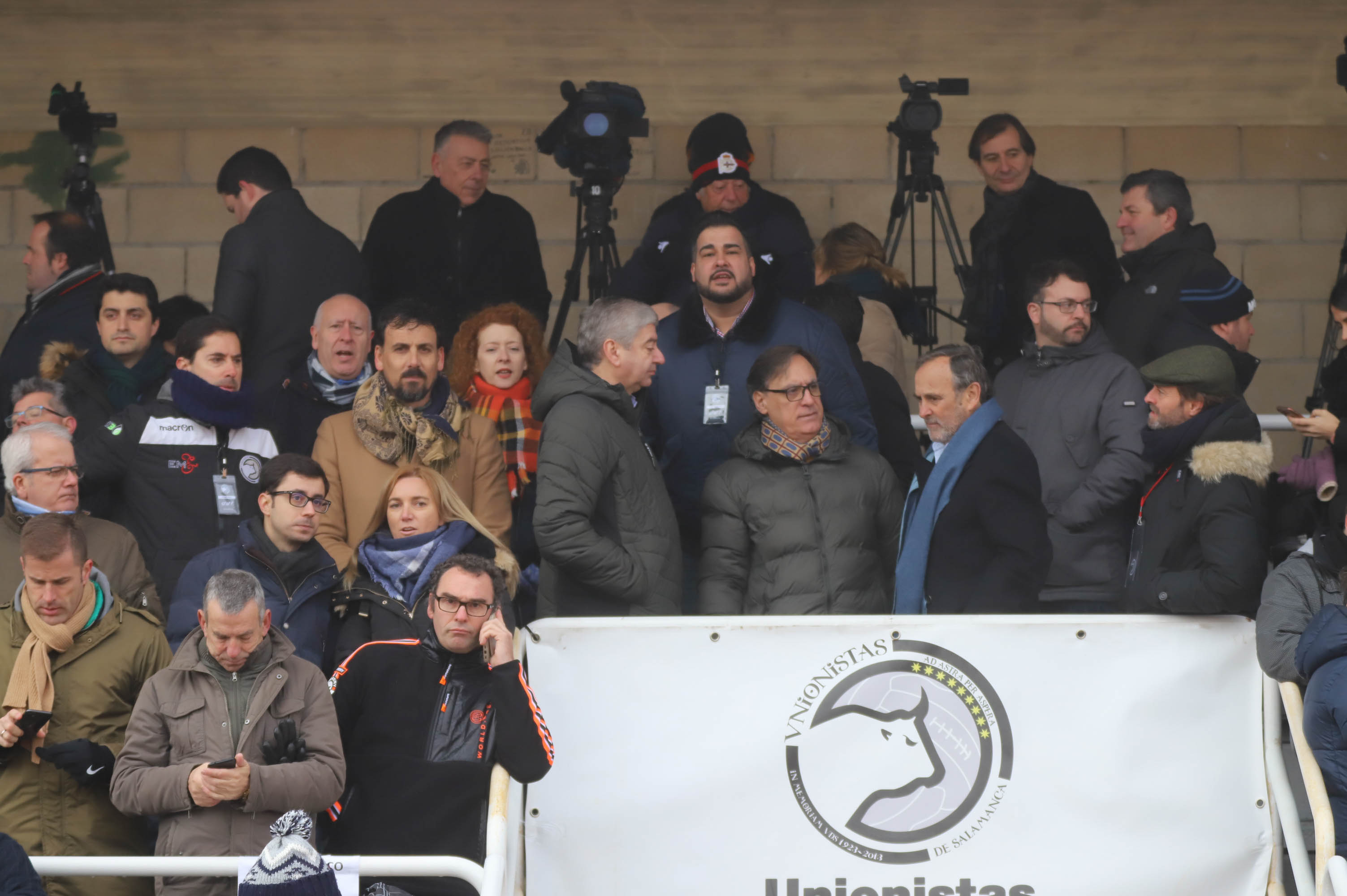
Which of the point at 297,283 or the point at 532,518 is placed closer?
the point at 532,518

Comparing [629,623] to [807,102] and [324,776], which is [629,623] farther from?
[807,102]

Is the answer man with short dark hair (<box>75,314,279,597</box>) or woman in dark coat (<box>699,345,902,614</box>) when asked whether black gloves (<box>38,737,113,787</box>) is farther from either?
woman in dark coat (<box>699,345,902,614</box>)

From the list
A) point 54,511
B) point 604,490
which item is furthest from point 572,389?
point 54,511

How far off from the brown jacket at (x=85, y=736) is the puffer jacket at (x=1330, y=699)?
260 centimetres

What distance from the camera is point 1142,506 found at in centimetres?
448

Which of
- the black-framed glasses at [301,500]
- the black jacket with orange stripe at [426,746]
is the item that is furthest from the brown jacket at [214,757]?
the black-framed glasses at [301,500]

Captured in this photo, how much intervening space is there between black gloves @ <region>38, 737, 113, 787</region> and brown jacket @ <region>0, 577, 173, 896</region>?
2.2 inches

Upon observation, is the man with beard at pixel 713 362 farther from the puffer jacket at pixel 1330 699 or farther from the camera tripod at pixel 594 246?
the puffer jacket at pixel 1330 699

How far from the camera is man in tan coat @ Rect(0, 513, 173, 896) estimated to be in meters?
3.86

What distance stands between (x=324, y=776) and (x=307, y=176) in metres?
4.28

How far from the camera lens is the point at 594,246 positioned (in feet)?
20.8

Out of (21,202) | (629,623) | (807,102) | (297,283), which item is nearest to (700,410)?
(629,623)

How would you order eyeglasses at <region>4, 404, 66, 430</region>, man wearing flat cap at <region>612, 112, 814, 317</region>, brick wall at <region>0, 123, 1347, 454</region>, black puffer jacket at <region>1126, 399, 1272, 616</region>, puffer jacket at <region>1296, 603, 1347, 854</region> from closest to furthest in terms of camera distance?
puffer jacket at <region>1296, 603, 1347, 854</region>
black puffer jacket at <region>1126, 399, 1272, 616</region>
eyeglasses at <region>4, 404, 66, 430</region>
man wearing flat cap at <region>612, 112, 814, 317</region>
brick wall at <region>0, 123, 1347, 454</region>

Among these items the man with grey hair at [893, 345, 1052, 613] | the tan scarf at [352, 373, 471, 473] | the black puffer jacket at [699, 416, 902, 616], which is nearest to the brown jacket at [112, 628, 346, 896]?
the tan scarf at [352, 373, 471, 473]
